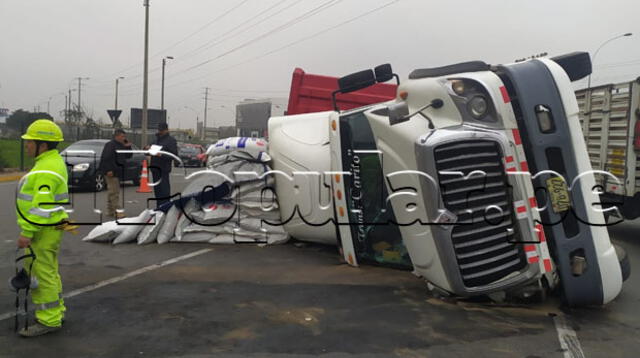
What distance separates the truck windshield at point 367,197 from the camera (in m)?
5.71

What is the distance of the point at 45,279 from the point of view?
4055 millimetres

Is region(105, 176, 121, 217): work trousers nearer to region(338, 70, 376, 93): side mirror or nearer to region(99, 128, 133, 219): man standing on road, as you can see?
region(99, 128, 133, 219): man standing on road

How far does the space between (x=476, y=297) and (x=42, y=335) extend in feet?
11.9

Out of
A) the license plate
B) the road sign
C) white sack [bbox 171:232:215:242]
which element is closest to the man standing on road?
white sack [bbox 171:232:215:242]

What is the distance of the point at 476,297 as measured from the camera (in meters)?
4.82

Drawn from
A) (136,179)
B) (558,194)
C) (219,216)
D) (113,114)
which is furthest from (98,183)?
(558,194)

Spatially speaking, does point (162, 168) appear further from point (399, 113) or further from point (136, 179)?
point (136, 179)

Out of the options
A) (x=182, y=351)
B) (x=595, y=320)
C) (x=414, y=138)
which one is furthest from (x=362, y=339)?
(x=595, y=320)

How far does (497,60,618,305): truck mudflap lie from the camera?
4402mm

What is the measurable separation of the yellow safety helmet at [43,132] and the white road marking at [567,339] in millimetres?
4243

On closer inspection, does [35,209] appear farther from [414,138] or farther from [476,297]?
[476,297]

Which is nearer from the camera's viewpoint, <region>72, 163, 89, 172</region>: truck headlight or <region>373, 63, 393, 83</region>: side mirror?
<region>373, 63, 393, 83</region>: side mirror

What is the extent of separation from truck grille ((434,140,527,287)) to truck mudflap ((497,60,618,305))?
0.31 metres

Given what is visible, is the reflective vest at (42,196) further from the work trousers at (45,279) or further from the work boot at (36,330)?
the work boot at (36,330)
